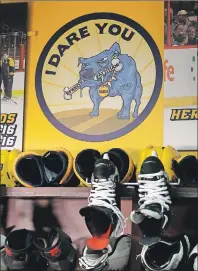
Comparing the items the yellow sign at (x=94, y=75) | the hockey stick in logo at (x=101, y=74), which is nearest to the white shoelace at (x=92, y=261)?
the yellow sign at (x=94, y=75)

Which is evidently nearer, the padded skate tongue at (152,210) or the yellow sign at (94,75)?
the padded skate tongue at (152,210)

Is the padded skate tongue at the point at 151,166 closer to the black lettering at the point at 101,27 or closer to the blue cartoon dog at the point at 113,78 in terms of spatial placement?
the blue cartoon dog at the point at 113,78

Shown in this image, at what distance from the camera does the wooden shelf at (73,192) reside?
42.1 inches

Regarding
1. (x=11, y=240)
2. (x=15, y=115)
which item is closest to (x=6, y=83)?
(x=15, y=115)

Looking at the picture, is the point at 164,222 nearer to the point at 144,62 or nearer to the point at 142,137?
the point at 142,137

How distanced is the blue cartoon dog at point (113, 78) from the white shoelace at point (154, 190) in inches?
12.1

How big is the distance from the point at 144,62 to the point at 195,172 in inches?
14.6

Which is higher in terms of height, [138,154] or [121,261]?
[138,154]

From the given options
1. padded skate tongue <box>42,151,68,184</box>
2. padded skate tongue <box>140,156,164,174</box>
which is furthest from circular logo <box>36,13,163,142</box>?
padded skate tongue <box>140,156,164,174</box>

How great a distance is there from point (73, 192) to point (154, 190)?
198 mm

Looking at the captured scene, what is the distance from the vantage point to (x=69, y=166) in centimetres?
115

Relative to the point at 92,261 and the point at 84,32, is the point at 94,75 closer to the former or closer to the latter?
the point at 84,32

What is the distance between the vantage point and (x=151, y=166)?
1047 millimetres

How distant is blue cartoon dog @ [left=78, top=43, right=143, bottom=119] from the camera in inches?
52.4
